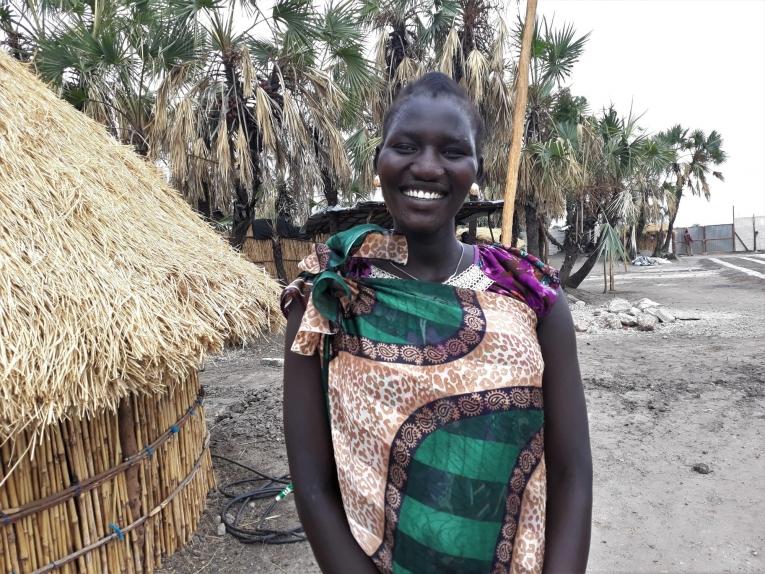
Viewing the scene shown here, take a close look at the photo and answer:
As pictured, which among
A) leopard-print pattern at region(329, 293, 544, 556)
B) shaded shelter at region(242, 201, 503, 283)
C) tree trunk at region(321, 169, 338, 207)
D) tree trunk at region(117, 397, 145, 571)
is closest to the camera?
leopard-print pattern at region(329, 293, 544, 556)

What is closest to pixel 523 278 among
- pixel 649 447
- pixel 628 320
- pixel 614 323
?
pixel 649 447

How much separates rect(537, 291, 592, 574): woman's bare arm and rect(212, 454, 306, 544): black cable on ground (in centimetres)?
239

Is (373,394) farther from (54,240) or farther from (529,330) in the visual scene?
(54,240)

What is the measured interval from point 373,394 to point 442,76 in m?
0.72

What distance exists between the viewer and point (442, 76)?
3.85ft

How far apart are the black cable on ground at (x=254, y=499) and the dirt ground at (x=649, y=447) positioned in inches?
2.1

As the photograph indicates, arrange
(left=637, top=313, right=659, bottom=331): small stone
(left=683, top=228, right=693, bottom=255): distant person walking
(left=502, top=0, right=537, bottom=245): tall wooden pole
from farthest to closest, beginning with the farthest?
(left=683, top=228, right=693, bottom=255): distant person walking < (left=637, top=313, right=659, bottom=331): small stone < (left=502, top=0, right=537, bottom=245): tall wooden pole

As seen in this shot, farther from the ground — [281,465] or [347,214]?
[347,214]

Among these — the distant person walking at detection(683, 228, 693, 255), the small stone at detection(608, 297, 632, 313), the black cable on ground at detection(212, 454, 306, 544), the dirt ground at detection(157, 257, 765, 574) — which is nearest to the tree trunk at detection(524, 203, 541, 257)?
the small stone at detection(608, 297, 632, 313)

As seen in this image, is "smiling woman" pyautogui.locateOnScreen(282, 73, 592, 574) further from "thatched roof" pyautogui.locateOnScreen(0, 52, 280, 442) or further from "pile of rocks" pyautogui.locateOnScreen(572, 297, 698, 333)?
"pile of rocks" pyautogui.locateOnScreen(572, 297, 698, 333)

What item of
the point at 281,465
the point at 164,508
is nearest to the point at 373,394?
the point at 164,508

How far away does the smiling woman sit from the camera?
102 centimetres

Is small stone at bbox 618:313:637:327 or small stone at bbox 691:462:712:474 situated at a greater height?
small stone at bbox 618:313:637:327

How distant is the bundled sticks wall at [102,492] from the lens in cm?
247
